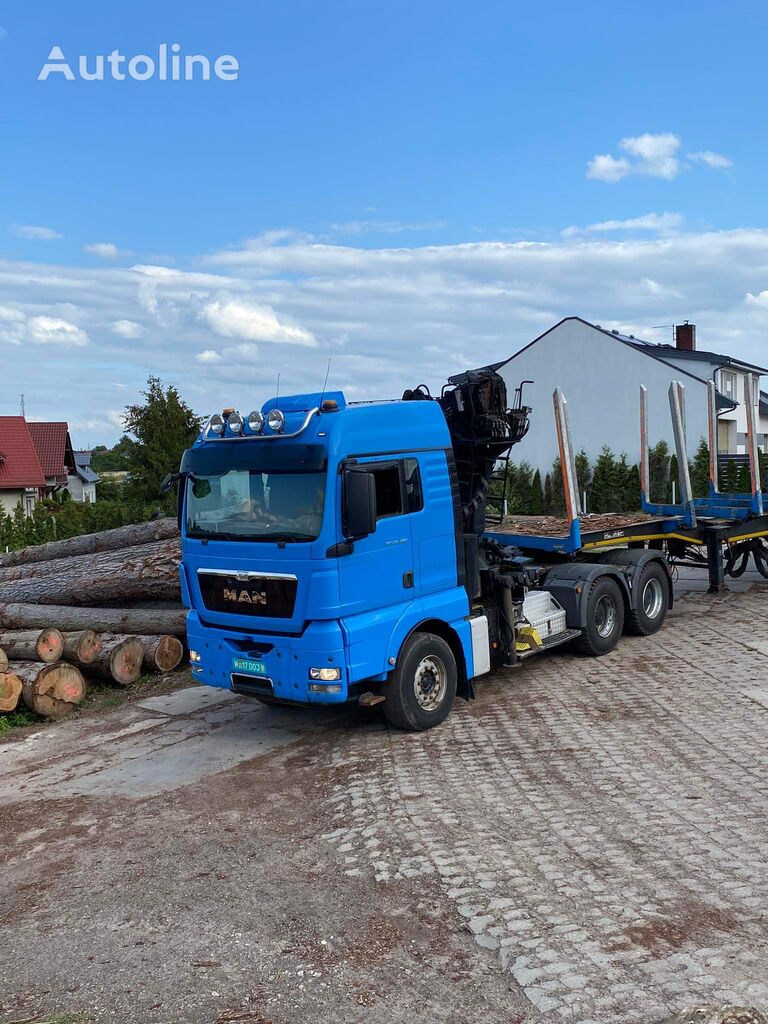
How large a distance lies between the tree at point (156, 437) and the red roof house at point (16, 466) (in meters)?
15.6

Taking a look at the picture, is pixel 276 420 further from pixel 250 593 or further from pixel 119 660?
pixel 119 660

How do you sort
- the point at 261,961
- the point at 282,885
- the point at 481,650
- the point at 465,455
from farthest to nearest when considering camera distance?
the point at 465,455 → the point at 481,650 → the point at 282,885 → the point at 261,961

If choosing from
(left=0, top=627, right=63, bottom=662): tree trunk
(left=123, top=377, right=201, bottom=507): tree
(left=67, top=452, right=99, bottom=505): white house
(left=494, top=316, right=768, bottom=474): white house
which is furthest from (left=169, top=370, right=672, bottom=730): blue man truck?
(left=67, top=452, right=99, bottom=505): white house

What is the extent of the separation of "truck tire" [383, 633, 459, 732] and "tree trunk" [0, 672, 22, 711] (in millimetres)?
4369

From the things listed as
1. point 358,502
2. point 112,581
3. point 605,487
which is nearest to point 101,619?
point 112,581

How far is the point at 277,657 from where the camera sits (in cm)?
739

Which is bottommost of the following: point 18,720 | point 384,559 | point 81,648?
point 18,720

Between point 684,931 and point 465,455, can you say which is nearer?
point 684,931

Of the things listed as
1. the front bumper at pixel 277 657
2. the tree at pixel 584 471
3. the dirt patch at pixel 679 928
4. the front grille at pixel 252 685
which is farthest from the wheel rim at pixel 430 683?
the tree at pixel 584 471

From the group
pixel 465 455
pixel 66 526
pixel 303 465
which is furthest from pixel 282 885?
pixel 66 526

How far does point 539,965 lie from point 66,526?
24.6 metres

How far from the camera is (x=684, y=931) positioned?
4.48 meters

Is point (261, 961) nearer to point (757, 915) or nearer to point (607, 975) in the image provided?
point (607, 975)

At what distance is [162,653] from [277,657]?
4.20m
